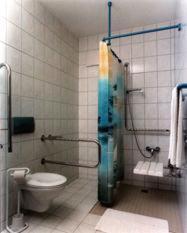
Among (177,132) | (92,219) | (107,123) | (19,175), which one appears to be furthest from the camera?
(107,123)

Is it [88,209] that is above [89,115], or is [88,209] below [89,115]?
below

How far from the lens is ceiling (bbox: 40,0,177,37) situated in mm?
2240

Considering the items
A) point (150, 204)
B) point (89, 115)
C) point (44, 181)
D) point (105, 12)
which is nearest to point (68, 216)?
point (44, 181)

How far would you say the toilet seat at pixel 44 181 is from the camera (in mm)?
1691

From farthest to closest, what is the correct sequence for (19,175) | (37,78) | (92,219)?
1. (37,78)
2. (92,219)
3. (19,175)

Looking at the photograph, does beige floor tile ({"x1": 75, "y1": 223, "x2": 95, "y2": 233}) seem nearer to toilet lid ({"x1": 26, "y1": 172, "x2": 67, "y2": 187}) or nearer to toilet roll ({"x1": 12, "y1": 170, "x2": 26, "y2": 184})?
toilet lid ({"x1": 26, "y1": 172, "x2": 67, "y2": 187})

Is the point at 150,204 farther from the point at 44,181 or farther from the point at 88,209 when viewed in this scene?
the point at 44,181

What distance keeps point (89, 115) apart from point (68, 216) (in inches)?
65.4

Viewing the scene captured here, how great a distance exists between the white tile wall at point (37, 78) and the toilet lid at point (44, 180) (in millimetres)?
225

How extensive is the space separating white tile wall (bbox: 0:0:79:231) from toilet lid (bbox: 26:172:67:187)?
22 cm

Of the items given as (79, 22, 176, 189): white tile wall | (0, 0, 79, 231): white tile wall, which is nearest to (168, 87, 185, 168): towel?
(0, 0, 79, 231): white tile wall

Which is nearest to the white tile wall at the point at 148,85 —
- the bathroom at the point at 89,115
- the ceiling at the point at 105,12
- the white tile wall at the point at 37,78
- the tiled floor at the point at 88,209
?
the bathroom at the point at 89,115

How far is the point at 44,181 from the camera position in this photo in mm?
1902

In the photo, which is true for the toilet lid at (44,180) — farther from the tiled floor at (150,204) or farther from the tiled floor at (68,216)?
the tiled floor at (150,204)
